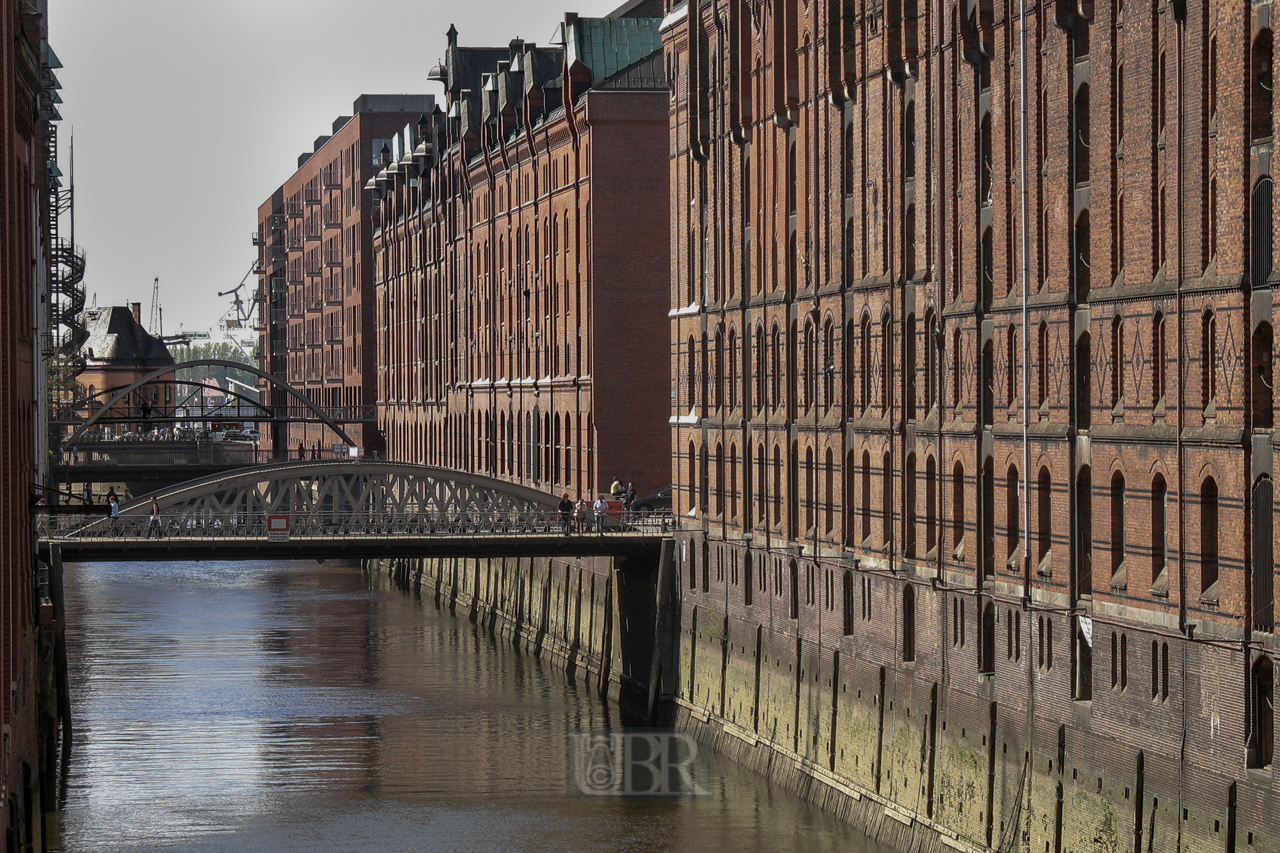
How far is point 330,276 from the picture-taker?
125m

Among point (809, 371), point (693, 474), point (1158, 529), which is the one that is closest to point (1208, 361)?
point (1158, 529)

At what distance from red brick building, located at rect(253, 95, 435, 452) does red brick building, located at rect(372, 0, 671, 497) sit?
75.2ft

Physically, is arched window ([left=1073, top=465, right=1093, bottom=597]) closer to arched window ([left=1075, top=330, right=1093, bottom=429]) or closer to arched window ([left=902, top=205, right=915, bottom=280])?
arched window ([left=1075, top=330, right=1093, bottom=429])

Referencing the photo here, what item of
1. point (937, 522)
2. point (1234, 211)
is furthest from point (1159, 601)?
point (937, 522)

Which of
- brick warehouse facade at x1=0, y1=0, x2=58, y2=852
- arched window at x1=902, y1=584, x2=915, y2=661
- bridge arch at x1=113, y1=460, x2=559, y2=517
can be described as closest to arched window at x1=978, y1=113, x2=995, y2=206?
arched window at x1=902, y1=584, x2=915, y2=661

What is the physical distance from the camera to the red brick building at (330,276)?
11288 centimetres

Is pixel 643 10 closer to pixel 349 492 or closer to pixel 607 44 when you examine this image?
pixel 607 44

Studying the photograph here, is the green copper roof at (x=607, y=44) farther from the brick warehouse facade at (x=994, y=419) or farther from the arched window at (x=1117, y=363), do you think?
the arched window at (x=1117, y=363)

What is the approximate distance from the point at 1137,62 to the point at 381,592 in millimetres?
63217

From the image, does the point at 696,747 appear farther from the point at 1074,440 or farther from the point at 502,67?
the point at 502,67

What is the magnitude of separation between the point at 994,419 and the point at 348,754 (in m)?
17.0

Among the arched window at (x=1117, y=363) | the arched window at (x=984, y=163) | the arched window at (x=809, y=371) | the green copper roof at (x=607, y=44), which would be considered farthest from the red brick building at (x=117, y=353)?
the arched window at (x=1117, y=363)

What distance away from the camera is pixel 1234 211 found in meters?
25.5

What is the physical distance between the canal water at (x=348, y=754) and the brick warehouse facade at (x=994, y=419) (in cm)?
317
